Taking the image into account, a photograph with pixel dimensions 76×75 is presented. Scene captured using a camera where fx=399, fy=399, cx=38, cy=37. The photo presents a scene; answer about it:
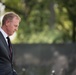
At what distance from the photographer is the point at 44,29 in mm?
24672

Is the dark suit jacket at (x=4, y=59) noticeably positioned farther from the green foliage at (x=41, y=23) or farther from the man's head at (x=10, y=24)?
the green foliage at (x=41, y=23)

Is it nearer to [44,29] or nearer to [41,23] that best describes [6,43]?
[44,29]

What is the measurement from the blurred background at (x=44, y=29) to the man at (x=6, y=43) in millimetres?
7621

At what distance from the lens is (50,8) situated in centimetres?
2338

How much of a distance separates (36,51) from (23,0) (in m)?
9.59

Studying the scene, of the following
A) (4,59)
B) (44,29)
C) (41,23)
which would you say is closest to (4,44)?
(4,59)

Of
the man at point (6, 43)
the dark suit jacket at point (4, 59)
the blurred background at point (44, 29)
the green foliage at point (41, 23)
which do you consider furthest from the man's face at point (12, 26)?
the green foliage at point (41, 23)

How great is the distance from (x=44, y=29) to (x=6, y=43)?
19891mm

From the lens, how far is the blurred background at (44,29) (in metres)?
13.3

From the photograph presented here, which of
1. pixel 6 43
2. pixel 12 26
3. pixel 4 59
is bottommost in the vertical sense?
pixel 4 59

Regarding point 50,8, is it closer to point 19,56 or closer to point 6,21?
point 19,56

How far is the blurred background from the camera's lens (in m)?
13.3

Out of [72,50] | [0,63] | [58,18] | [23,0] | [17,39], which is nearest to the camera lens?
[0,63]

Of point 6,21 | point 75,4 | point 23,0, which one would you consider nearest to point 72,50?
point 75,4
